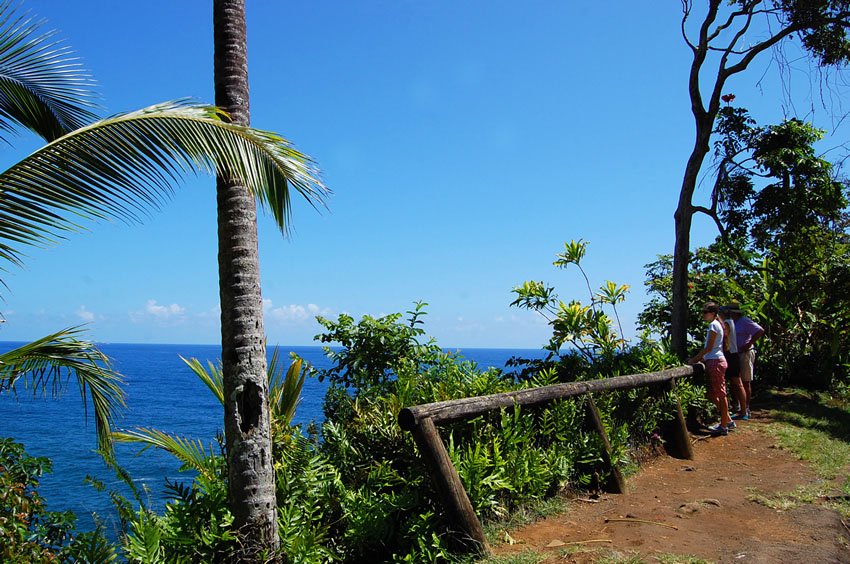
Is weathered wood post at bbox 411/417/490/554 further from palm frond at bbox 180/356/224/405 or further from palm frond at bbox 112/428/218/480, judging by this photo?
palm frond at bbox 180/356/224/405

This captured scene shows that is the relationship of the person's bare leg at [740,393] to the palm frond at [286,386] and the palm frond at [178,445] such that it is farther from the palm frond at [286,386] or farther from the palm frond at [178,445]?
the palm frond at [178,445]

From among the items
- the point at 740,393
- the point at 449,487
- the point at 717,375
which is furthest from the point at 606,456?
the point at 740,393

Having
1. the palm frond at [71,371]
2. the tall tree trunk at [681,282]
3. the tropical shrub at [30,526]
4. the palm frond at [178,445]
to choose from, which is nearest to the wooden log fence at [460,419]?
the palm frond at [178,445]

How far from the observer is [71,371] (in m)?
6.37

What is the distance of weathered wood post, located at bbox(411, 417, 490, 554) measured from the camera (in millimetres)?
4621

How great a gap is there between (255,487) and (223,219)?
1819mm

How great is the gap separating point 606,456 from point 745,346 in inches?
183

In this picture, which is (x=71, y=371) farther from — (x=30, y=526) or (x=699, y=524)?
(x=699, y=524)

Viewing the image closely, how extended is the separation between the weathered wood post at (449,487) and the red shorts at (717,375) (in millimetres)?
5671

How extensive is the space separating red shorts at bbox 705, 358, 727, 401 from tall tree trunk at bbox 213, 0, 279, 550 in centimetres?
685

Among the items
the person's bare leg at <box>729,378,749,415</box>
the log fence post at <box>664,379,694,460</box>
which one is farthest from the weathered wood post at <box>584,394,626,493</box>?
the person's bare leg at <box>729,378,749,415</box>

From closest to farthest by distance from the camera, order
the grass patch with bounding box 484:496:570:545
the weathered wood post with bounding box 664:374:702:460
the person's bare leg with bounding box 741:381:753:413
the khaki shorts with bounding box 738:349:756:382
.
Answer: the grass patch with bounding box 484:496:570:545
the weathered wood post with bounding box 664:374:702:460
the person's bare leg with bounding box 741:381:753:413
the khaki shorts with bounding box 738:349:756:382

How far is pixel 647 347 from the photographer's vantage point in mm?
10070

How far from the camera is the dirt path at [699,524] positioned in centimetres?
472
